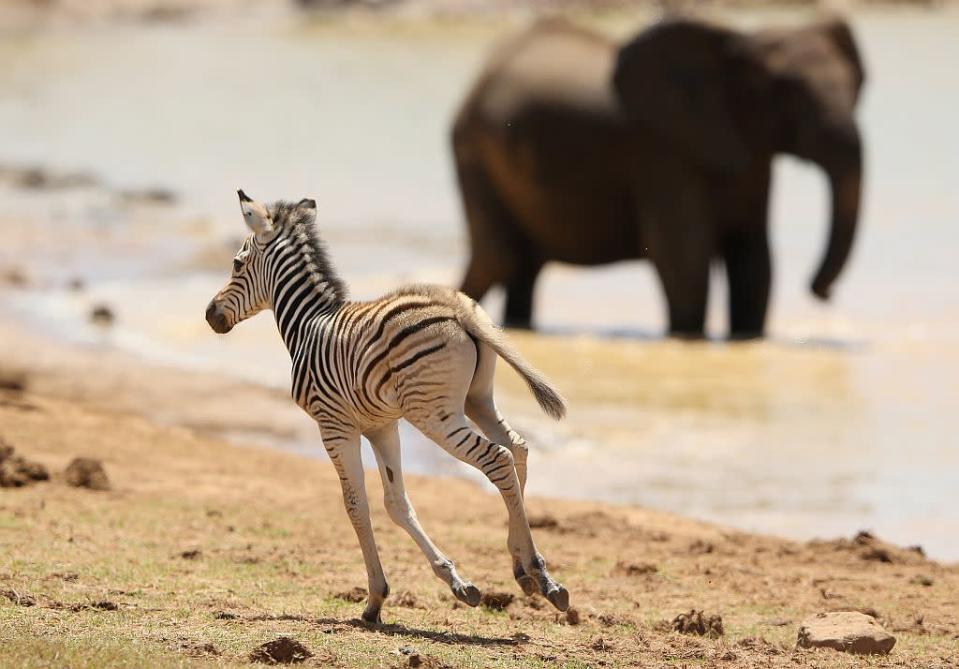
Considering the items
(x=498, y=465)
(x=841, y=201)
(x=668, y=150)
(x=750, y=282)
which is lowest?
(x=498, y=465)

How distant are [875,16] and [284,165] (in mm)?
33149

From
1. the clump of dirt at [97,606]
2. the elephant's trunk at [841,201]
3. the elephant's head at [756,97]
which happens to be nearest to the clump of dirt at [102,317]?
the elephant's head at [756,97]

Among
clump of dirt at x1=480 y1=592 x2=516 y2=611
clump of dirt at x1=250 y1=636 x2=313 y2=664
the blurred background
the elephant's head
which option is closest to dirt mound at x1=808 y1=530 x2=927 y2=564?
the blurred background

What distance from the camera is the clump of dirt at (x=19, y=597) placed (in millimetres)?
7938

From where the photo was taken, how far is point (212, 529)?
10297mm

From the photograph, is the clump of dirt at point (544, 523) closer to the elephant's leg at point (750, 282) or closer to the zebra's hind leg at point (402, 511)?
the zebra's hind leg at point (402, 511)

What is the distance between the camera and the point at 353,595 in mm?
8641

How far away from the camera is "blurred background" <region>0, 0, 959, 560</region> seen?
43.9 ft

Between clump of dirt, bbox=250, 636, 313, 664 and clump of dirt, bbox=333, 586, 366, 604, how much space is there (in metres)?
1.43

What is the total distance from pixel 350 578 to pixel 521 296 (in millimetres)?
11505

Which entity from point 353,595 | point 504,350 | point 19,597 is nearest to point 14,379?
point 353,595

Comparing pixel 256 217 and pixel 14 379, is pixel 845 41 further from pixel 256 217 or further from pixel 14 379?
pixel 256 217

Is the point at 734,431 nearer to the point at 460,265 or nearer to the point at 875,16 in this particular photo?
the point at 460,265

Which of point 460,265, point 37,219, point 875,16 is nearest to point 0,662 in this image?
point 460,265
